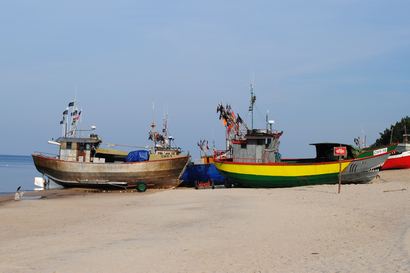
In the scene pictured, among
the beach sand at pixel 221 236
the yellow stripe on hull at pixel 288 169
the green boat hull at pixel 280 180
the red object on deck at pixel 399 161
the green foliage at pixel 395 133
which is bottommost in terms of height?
the beach sand at pixel 221 236

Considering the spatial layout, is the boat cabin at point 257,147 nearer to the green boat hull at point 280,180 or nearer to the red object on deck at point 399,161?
the green boat hull at point 280,180

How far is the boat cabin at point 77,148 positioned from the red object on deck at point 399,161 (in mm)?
24305

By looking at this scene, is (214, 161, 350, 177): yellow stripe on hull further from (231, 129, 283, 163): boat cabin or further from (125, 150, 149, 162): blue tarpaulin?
(125, 150, 149, 162): blue tarpaulin

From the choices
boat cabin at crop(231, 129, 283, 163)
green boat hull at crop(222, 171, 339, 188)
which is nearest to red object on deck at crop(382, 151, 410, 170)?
boat cabin at crop(231, 129, 283, 163)

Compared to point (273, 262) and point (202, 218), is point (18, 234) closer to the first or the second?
point (202, 218)

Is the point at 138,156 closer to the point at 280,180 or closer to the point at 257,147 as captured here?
the point at 257,147

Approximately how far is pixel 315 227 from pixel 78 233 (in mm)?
6882

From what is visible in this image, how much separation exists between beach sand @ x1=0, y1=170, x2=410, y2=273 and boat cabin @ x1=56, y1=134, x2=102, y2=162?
14.0m

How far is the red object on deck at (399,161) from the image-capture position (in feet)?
130

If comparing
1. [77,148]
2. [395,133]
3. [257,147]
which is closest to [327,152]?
[257,147]

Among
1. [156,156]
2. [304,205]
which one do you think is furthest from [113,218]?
[156,156]

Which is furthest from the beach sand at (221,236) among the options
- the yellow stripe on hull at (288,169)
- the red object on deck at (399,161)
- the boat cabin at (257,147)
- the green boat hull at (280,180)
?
the red object on deck at (399,161)

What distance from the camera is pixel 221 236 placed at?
493 inches

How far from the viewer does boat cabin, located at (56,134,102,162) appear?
35.7m
